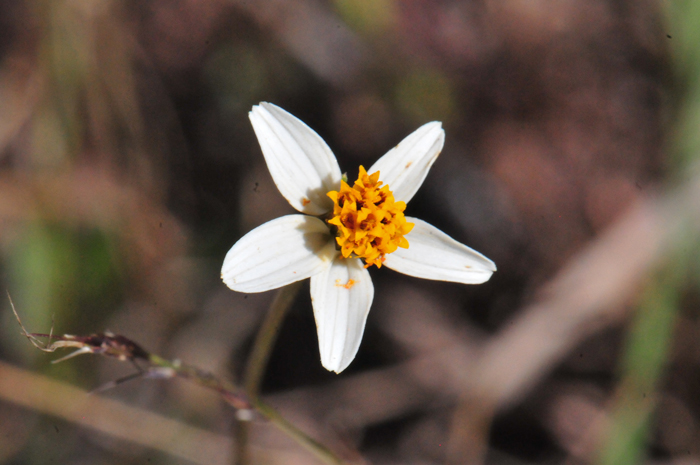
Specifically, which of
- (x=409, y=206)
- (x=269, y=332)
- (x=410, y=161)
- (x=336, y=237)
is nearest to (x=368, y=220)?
(x=336, y=237)

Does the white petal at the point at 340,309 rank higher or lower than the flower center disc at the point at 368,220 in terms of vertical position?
lower

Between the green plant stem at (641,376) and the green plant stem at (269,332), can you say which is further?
the green plant stem at (641,376)

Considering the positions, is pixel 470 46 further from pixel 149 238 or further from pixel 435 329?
pixel 149 238

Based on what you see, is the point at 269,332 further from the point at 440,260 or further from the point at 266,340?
the point at 440,260

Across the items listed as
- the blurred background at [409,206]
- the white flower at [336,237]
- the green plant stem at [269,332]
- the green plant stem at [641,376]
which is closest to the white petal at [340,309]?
the white flower at [336,237]

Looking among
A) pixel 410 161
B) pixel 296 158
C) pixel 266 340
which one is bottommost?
pixel 266 340

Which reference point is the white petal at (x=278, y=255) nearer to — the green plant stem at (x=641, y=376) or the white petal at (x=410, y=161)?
the white petal at (x=410, y=161)

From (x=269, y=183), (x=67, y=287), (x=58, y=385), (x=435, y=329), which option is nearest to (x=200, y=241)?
(x=269, y=183)

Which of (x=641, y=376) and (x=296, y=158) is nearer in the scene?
(x=296, y=158)
